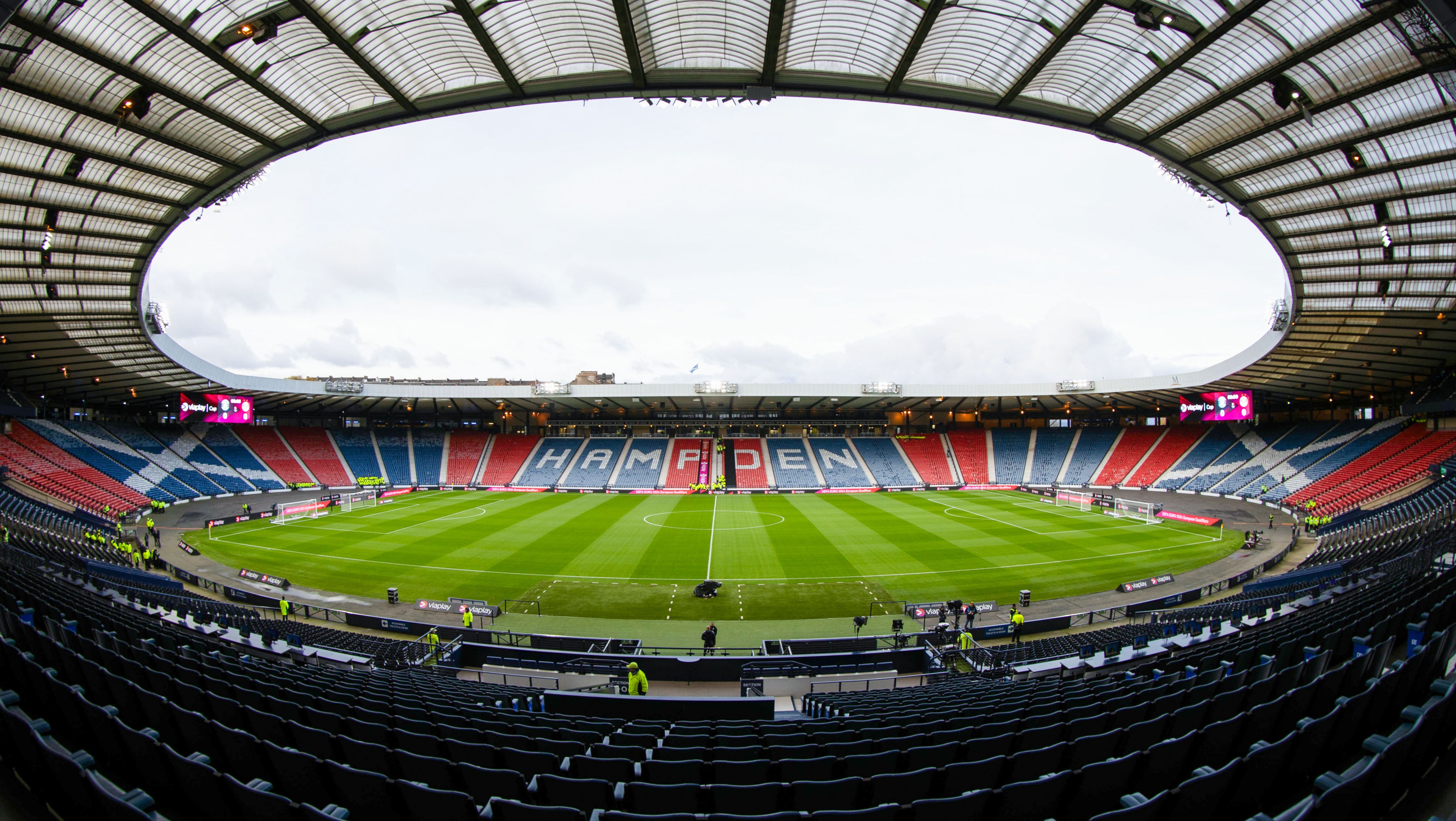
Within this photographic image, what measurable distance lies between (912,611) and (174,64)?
29936 millimetres

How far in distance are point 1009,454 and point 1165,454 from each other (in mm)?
15140

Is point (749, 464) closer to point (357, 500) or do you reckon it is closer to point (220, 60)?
point (357, 500)

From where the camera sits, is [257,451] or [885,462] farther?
[885,462]

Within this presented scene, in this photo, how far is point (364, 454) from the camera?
65000mm

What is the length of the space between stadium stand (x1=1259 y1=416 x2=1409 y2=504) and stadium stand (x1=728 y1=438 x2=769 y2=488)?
44.3 m

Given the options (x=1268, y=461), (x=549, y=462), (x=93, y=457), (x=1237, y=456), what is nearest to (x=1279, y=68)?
(x=1268, y=461)

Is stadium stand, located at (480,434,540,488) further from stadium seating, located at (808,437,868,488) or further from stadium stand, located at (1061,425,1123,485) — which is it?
stadium stand, located at (1061,425,1123,485)

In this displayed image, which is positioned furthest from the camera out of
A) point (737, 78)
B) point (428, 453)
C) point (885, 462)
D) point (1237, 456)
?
point (428, 453)

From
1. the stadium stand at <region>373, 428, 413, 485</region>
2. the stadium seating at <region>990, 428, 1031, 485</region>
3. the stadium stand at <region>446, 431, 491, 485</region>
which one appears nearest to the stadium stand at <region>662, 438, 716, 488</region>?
the stadium stand at <region>446, 431, 491, 485</region>

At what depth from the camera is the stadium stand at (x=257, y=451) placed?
57.5 metres

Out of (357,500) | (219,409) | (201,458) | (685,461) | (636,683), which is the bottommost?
(636,683)

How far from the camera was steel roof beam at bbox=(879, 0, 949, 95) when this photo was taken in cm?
1288

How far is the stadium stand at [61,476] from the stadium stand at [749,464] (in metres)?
50.6

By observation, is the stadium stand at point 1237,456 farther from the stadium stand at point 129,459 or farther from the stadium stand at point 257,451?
the stadium stand at point 129,459
